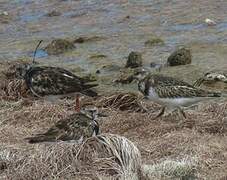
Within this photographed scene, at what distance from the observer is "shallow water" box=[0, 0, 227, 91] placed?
15156 mm

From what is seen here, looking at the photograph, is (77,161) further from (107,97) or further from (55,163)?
(107,97)

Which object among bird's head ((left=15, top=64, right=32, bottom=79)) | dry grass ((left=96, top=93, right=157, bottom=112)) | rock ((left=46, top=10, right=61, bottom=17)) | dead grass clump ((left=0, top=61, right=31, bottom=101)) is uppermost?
bird's head ((left=15, top=64, right=32, bottom=79))

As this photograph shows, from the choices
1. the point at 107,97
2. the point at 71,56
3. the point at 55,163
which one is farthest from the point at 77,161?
the point at 71,56

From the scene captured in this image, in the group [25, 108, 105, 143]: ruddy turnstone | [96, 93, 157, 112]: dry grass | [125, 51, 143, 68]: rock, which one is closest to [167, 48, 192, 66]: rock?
[125, 51, 143, 68]: rock

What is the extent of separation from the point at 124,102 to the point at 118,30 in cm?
745

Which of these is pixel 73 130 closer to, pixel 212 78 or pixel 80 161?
pixel 80 161

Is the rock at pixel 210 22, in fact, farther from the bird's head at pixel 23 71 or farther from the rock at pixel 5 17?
the bird's head at pixel 23 71

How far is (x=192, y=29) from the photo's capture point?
17.3 metres

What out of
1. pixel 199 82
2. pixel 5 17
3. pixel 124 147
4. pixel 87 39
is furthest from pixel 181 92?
pixel 5 17

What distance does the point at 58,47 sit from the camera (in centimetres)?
1639

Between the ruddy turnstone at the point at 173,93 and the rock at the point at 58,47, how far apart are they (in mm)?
6746

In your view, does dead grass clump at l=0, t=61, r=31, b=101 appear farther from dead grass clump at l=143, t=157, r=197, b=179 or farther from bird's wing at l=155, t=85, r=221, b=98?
dead grass clump at l=143, t=157, r=197, b=179

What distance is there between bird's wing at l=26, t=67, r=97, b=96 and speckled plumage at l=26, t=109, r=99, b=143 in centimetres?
174

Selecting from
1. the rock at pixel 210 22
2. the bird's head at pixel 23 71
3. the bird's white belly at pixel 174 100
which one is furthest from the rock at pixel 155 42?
the bird's white belly at pixel 174 100
